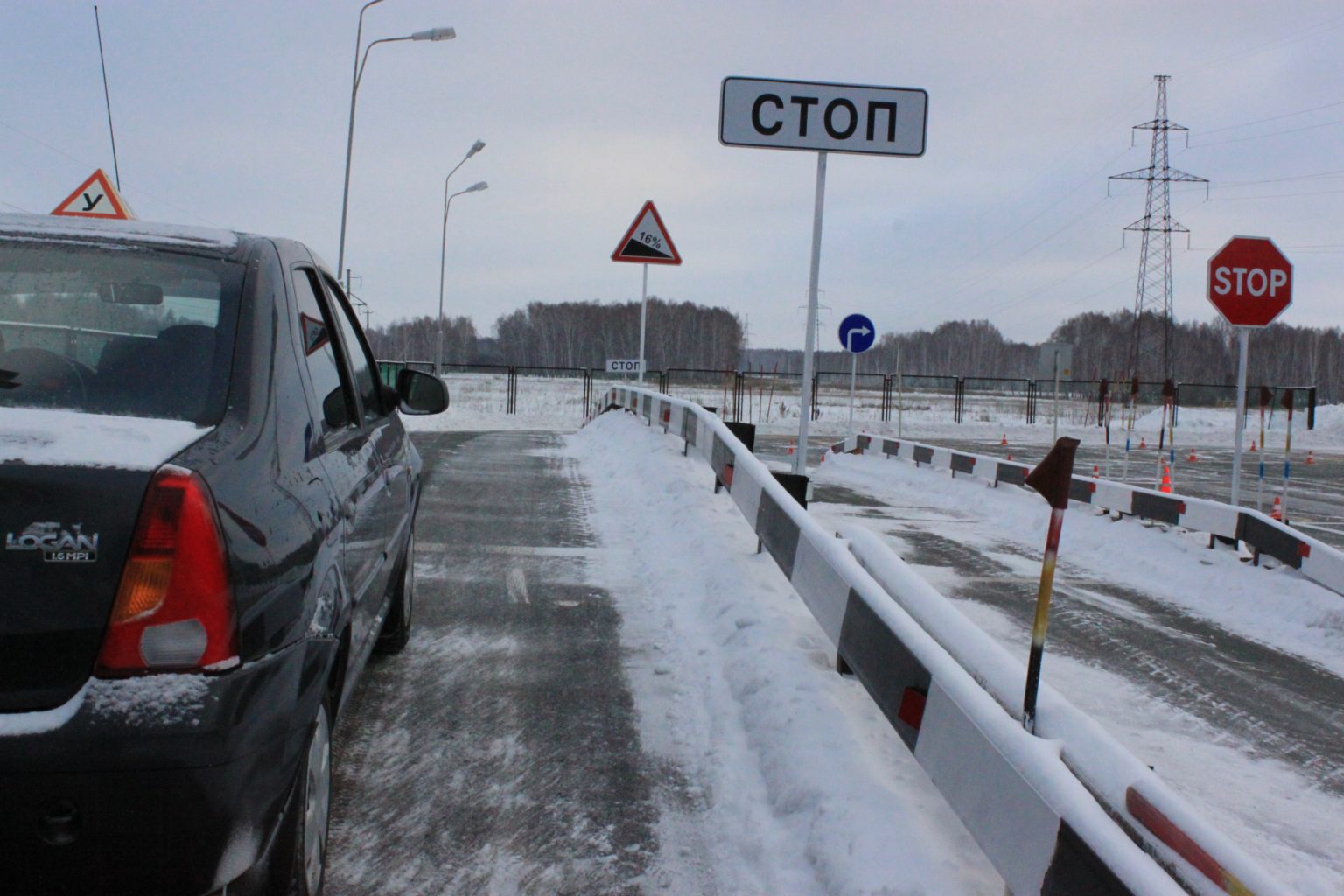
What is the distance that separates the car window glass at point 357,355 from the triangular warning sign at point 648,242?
1023 centimetres

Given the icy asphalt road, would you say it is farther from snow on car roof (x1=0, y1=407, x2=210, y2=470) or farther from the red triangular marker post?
snow on car roof (x1=0, y1=407, x2=210, y2=470)

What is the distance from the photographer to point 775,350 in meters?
127

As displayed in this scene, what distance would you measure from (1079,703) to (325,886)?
139 inches

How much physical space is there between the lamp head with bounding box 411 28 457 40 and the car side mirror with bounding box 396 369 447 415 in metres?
21.9

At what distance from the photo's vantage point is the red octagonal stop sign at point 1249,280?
10.5m

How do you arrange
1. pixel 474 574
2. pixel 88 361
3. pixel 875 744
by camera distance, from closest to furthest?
pixel 88 361
pixel 875 744
pixel 474 574

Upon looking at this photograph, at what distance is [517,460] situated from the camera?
Answer: 563 inches

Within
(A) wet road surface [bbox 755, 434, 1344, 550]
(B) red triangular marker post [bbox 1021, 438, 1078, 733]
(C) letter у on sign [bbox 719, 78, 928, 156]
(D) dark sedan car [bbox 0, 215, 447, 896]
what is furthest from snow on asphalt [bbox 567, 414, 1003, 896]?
(A) wet road surface [bbox 755, 434, 1344, 550]

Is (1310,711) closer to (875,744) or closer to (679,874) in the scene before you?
(875,744)

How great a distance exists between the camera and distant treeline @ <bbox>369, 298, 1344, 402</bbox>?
341 feet

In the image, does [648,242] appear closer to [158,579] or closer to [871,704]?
[871,704]

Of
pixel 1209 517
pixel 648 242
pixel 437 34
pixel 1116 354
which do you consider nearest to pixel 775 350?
pixel 1116 354

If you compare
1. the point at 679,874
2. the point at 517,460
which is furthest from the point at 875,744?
the point at 517,460

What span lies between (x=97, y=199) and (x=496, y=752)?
435 inches
